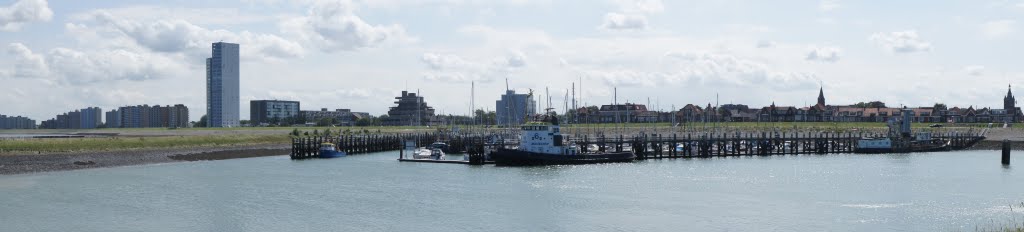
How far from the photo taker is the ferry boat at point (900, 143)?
11312 cm

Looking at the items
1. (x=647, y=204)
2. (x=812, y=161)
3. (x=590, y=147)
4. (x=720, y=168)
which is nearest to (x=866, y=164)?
(x=812, y=161)

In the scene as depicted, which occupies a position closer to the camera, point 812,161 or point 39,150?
point 39,150

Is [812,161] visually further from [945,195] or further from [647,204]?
[647,204]

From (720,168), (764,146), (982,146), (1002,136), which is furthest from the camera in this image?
(1002,136)

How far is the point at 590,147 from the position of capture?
4158 inches

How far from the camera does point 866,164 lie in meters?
88.6

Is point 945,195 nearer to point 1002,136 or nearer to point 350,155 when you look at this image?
point 350,155

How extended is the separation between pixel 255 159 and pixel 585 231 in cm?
6761

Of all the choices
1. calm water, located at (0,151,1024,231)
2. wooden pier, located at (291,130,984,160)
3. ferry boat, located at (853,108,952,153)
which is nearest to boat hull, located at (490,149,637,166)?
wooden pier, located at (291,130,984,160)

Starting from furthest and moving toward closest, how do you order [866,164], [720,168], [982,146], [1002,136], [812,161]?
[1002,136]
[982,146]
[812,161]
[866,164]
[720,168]

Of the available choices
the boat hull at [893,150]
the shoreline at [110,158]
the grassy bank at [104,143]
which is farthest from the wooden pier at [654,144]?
the grassy bank at [104,143]

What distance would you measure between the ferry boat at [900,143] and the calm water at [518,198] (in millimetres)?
29033

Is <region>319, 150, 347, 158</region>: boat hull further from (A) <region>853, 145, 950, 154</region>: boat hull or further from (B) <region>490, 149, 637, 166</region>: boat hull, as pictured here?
(A) <region>853, 145, 950, 154</region>: boat hull

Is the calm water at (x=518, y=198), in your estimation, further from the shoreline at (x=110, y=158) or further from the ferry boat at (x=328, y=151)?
the ferry boat at (x=328, y=151)
